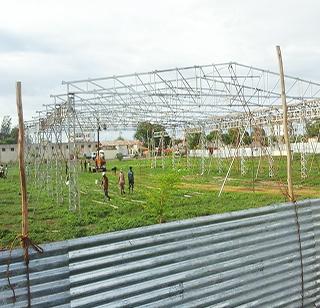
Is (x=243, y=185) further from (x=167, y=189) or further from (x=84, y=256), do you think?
(x=84, y=256)

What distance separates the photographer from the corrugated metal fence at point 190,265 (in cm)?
285

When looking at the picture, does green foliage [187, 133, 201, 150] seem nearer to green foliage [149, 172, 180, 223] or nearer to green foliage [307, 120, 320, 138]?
green foliage [307, 120, 320, 138]

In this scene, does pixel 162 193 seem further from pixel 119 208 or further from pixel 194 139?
pixel 194 139

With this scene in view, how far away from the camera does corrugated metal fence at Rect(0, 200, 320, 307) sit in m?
2.85

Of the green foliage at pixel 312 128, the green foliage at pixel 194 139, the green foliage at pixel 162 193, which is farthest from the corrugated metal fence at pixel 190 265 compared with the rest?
the green foliage at pixel 194 139

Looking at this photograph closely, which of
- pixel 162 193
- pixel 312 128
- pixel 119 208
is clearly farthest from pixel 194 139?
pixel 162 193

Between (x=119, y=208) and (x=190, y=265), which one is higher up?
(x=190, y=265)

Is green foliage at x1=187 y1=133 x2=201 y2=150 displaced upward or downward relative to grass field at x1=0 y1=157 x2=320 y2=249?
upward

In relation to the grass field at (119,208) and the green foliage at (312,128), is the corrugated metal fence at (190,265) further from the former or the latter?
the green foliage at (312,128)

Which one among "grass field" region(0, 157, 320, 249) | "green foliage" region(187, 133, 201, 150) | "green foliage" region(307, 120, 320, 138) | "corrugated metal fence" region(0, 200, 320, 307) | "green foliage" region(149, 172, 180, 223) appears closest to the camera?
"corrugated metal fence" region(0, 200, 320, 307)

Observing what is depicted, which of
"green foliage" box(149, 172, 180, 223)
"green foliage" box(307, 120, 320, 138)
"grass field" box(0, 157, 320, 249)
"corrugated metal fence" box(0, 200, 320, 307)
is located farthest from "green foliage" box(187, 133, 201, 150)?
"corrugated metal fence" box(0, 200, 320, 307)

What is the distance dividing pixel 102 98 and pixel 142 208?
6.51m

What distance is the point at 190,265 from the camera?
3.46 m

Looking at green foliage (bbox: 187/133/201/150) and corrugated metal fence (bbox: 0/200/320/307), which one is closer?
corrugated metal fence (bbox: 0/200/320/307)
